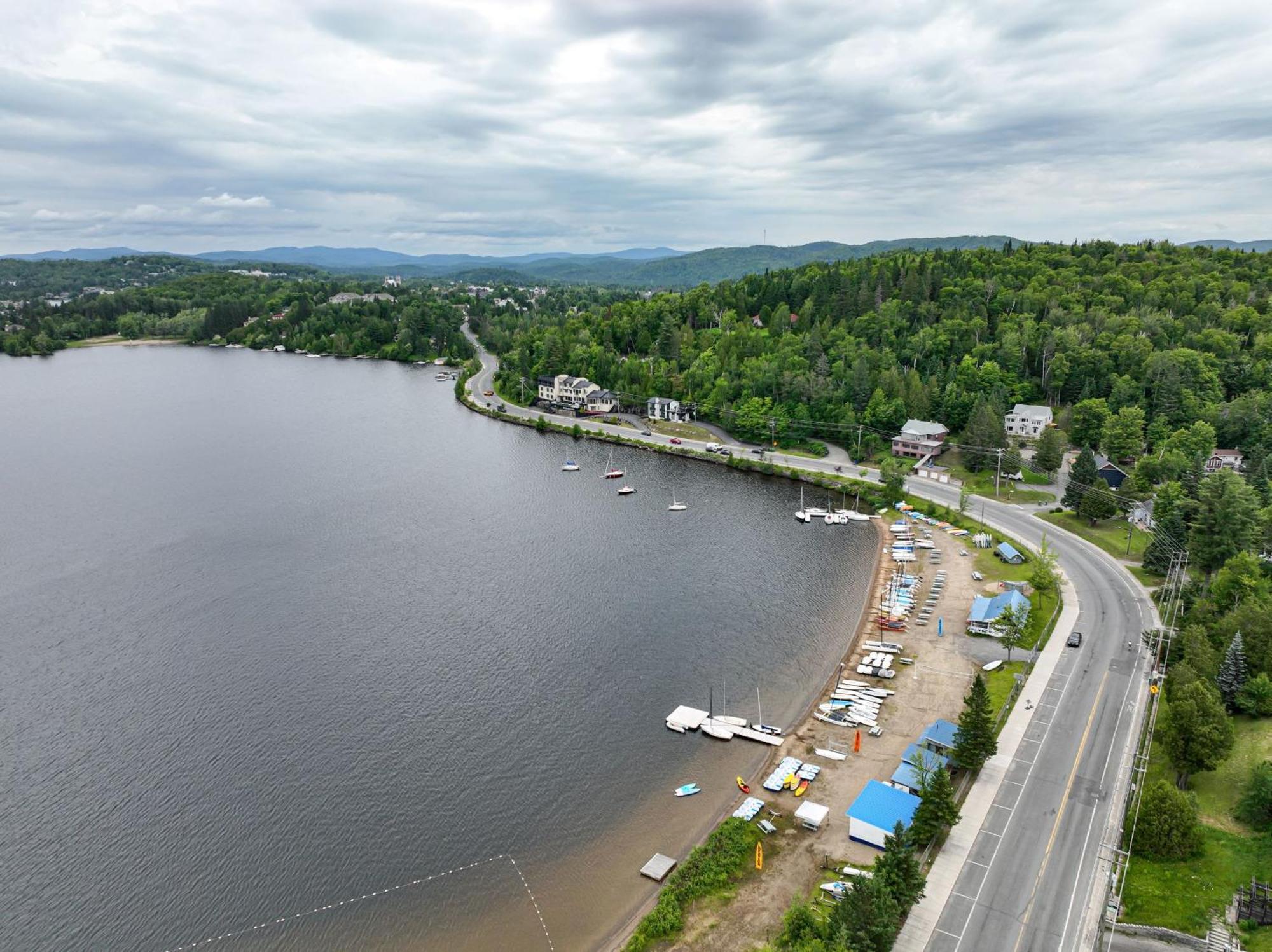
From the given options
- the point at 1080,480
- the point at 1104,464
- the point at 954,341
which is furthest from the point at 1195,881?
the point at 954,341

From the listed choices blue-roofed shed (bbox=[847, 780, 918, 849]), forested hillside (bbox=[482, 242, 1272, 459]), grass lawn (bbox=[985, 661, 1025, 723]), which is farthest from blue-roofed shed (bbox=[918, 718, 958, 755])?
forested hillside (bbox=[482, 242, 1272, 459])

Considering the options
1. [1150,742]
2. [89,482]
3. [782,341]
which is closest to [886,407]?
[782,341]

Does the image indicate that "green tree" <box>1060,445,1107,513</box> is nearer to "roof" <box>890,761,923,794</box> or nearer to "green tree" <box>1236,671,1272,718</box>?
"green tree" <box>1236,671,1272,718</box>

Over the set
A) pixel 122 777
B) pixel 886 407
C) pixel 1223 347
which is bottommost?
pixel 122 777

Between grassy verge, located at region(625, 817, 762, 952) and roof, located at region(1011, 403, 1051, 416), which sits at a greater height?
roof, located at region(1011, 403, 1051, 416)

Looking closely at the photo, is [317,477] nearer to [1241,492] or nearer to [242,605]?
[242,605]

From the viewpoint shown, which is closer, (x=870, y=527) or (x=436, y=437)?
(x=870, y=527)
